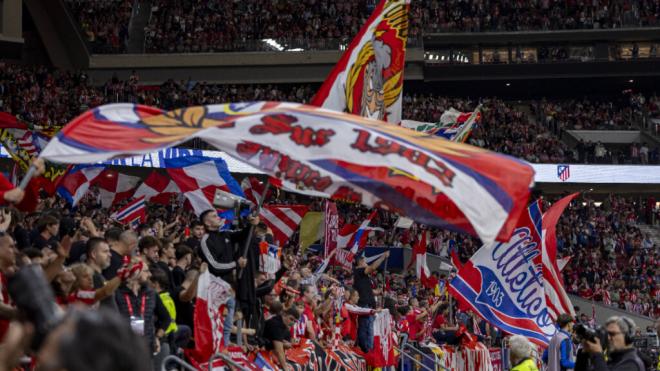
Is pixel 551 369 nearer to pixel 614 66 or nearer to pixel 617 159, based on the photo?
pixel 617 159

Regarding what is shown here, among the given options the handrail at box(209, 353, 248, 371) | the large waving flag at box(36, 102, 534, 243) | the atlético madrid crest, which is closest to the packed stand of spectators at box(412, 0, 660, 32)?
the atlético madrid crest

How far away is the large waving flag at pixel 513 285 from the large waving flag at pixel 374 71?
3.10m

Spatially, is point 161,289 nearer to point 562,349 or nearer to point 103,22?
point 562,349

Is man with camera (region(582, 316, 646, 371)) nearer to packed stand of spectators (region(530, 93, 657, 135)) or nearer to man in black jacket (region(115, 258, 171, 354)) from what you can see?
man in black jacket (region(115, 258, 171, 354))

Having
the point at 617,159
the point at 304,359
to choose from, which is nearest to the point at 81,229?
the point at 304,359

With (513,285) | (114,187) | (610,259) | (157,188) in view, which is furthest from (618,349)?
(610,259)

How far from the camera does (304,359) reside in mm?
13641

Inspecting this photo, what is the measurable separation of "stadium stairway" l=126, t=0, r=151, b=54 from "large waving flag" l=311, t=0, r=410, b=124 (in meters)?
34.5

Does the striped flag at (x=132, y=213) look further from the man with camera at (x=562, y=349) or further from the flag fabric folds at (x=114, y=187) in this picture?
the man with camera at (x=562, y=349)

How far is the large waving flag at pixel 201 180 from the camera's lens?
16.5 metres

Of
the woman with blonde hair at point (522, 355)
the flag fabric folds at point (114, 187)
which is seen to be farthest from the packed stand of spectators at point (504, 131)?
the woman with blonde hair at point (522, 355)

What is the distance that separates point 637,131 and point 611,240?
37.0 ft

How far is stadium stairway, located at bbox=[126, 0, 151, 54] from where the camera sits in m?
47.3

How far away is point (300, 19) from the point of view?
5112 cm
